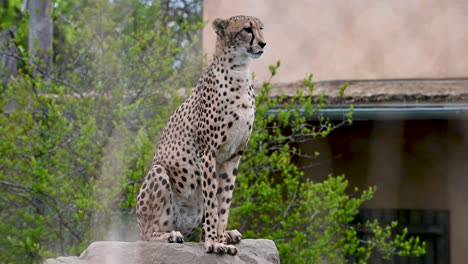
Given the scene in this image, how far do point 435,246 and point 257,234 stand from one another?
157cm

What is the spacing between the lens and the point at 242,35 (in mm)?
3375

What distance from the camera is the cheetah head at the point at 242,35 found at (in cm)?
334

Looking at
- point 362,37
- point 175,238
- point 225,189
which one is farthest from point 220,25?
point 362,37

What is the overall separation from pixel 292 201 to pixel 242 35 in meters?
2.59

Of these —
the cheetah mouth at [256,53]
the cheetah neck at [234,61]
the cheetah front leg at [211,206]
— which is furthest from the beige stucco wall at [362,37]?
the cheetah front leg at [211,206]

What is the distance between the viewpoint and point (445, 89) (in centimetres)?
584

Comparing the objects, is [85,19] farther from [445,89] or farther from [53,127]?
[445,89]

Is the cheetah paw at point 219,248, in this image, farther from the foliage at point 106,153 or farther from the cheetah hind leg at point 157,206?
the foliage at point 106,153

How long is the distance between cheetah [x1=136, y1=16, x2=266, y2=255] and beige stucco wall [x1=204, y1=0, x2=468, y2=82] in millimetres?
827

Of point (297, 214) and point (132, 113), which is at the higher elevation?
point (132, 113)

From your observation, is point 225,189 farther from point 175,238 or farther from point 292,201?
point 292,201

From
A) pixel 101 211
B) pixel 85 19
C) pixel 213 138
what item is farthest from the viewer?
pixel 85 19

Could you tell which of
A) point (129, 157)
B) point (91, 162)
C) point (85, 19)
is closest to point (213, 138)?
point (129, 157)

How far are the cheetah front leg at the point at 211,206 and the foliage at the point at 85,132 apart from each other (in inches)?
67.0
